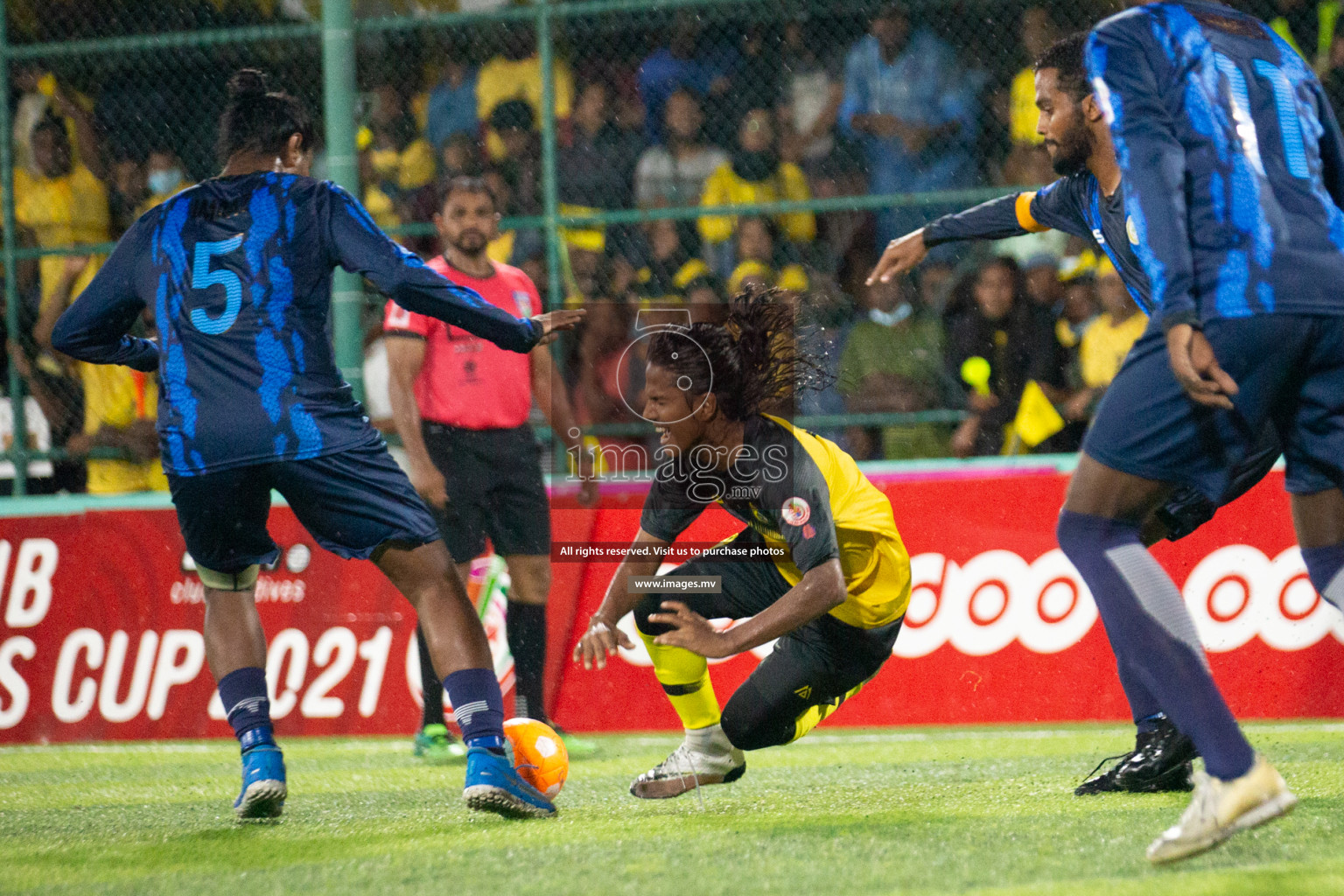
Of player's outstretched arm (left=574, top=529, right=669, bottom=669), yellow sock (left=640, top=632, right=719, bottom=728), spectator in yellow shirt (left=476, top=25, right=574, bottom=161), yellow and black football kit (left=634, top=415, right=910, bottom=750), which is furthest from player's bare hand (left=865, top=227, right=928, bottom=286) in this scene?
spectator in yellow shirt (left=476, top=25, right=574, bottom=161)

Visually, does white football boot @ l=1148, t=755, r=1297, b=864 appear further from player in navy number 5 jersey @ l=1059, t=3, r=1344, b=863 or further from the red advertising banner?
the red advertising banner

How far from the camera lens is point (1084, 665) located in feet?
21.0

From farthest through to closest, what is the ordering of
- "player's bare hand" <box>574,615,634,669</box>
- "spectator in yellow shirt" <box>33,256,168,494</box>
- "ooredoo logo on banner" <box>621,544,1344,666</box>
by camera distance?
"spectator in yellow shirt" <box>33,256,168,494</box>, "ooredoo logo on banner" <box>621,544,1344,666</box>, "player's bare hand" <box>574,615,634,669</box>

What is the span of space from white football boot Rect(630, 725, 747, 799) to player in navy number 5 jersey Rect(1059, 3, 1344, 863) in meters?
1.52

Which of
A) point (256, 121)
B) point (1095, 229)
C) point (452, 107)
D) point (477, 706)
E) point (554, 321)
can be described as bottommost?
point (477, 706)

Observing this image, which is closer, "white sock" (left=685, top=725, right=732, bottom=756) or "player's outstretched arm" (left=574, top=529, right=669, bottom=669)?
"player's outstretched arm" (left=574, top=529, right=669, bottom=669)

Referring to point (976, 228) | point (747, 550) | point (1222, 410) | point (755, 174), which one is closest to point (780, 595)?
point (747, 550)

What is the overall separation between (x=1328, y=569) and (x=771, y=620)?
1.35m

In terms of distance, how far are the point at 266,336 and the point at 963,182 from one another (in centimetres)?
479

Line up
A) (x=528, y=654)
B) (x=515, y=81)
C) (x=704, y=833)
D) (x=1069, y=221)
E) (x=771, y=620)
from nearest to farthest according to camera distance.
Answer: (x=704, y=833)
(x=771, y=620)
(x=1069, y=221)
(x=528, y=654)
(x=515, y=81)

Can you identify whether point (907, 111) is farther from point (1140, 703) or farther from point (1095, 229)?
point (1140, 703)

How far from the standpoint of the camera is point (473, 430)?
627 cm

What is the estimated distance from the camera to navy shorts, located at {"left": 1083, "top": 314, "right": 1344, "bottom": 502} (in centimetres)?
317

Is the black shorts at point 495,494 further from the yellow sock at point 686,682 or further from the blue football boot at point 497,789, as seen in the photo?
the blue football boot at point 497,789
